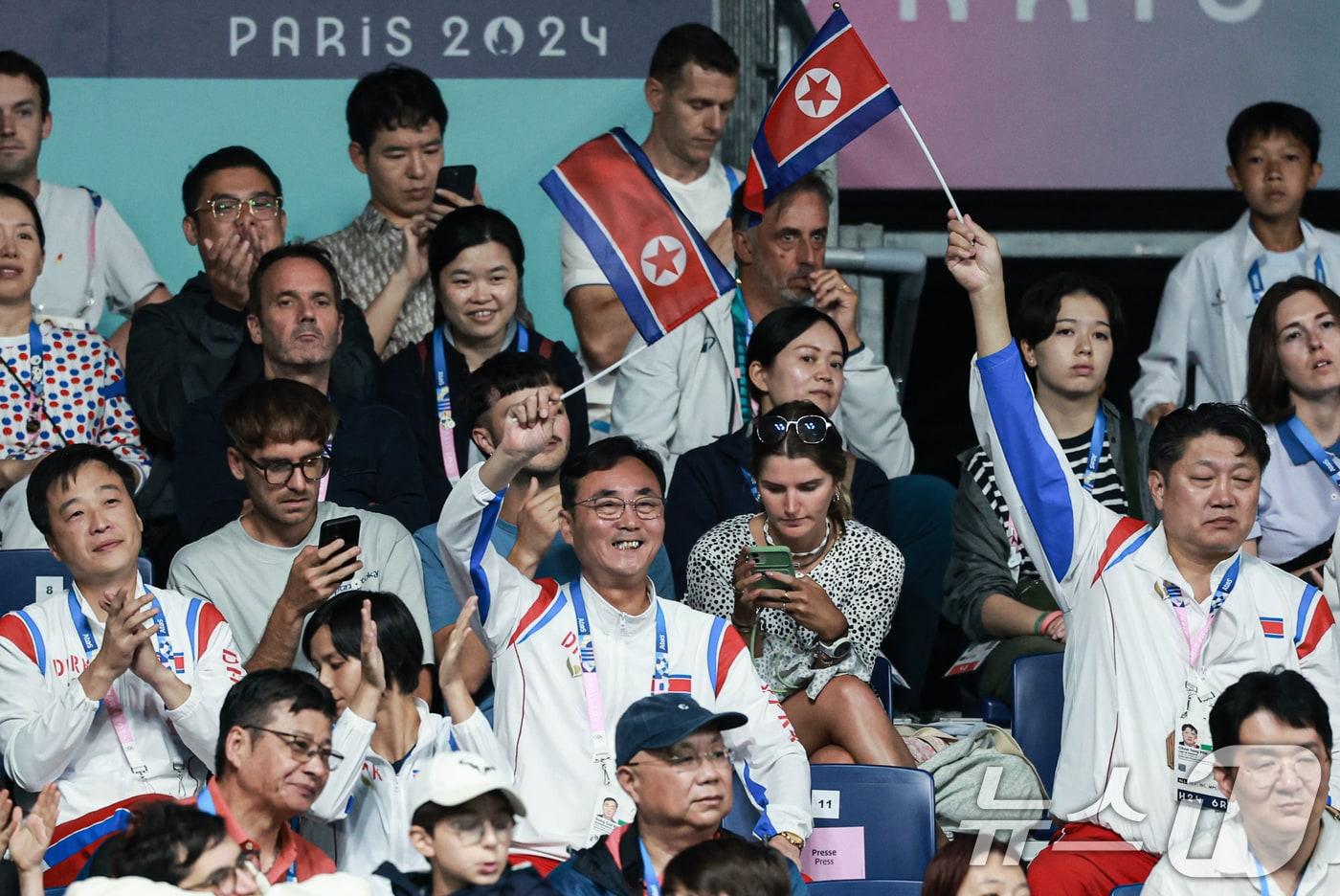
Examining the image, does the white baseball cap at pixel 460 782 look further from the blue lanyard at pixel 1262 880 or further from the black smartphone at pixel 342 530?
the blue lanyard at pixel 1262 880

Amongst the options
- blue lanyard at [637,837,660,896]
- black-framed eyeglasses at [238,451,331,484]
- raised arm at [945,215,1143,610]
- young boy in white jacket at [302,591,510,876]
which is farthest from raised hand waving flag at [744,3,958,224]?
blue lanyard at [637,837,660,896]

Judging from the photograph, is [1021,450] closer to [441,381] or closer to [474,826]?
[474,826]

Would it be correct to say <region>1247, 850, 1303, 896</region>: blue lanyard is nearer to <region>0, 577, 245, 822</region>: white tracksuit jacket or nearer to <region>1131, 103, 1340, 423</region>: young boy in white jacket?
<region>0, 577, 245, 822</region>: white tracksuit jacket

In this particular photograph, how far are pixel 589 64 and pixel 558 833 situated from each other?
434 cm

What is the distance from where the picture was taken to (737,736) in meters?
5.32

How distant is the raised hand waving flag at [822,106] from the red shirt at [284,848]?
2820 mm

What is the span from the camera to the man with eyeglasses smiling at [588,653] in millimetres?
5172

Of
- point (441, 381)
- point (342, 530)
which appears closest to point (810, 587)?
point (342, 530)

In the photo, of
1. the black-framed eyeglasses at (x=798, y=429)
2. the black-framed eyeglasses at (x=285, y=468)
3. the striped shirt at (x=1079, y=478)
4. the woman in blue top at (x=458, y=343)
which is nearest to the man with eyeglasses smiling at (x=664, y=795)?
the black-framed eyeglasses at (x=798, y=429)

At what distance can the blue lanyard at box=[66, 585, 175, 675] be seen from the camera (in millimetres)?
5219

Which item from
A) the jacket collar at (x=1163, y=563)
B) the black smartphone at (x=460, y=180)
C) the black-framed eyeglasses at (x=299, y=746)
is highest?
the black smartphone at (x=460, y=180)

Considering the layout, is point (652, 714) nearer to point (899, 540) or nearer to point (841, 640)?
point (841, 640)

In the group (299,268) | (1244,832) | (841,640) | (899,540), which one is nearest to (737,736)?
(841,640)

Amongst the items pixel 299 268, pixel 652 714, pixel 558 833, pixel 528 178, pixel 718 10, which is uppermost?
pixel 718 10
